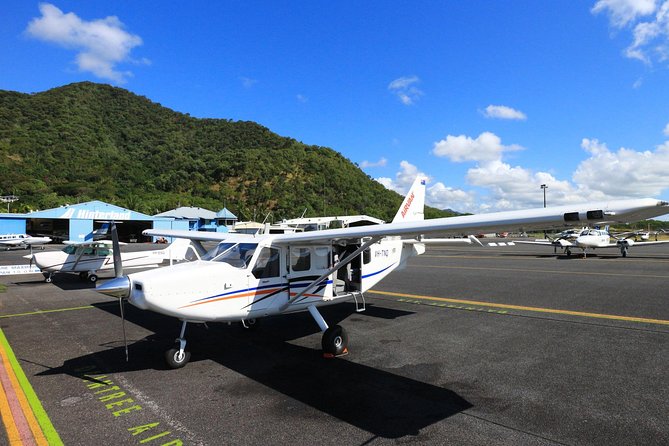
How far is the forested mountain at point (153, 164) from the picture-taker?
72000 millimetres

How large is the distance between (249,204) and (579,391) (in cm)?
8574

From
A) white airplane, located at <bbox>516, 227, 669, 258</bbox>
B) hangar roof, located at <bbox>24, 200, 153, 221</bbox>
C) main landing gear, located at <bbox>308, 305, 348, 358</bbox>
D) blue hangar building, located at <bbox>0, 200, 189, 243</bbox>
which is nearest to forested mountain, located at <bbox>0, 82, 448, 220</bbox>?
blue hangar building, located at <bbox>0, 200, 189, 243</bbox>

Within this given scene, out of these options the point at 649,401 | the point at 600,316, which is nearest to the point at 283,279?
the point at 649,401

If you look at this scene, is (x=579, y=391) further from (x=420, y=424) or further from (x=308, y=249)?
(x=308, y=249)

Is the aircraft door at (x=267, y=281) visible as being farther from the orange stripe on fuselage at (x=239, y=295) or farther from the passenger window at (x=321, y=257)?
the passenger window at (x=321, y=257)

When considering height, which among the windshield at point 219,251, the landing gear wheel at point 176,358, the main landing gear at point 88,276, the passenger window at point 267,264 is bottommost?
the landing gear wheel at point 176,358

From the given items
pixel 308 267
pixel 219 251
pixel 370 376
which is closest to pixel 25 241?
pixel 219 251

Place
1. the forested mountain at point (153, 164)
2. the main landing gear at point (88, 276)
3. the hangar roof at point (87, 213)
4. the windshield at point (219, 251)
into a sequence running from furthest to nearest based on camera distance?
the forested mountain at point (153, 164) → the hangar roof at point (87, 213) → the main landing gear at point (88, 276) → the windshield at point (219, 251)

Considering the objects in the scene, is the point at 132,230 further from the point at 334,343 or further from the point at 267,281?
the point at 334,343

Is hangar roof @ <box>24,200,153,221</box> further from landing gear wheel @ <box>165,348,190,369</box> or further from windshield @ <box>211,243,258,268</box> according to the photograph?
landing gear wheel @ <box>165,348,190,369</box>

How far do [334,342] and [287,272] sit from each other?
161cm

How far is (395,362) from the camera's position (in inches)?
249

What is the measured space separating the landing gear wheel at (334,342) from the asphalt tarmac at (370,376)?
7.9 inches

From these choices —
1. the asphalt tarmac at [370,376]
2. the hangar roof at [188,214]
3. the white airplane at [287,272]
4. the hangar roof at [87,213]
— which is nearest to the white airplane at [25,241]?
the hangar roof at [87,213]
